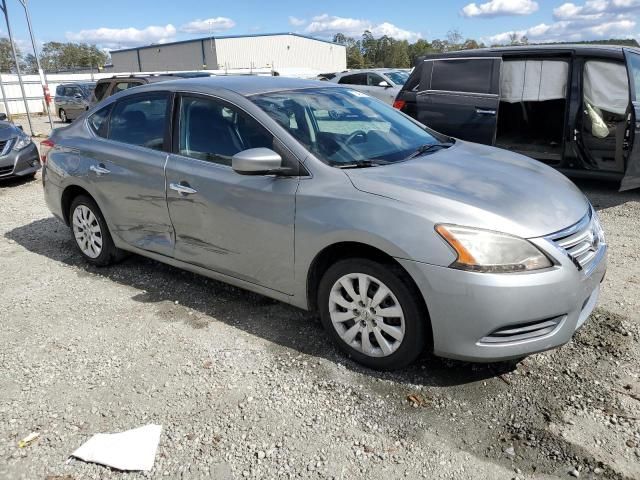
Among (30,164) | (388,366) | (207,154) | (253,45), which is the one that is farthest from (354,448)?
(253,45)

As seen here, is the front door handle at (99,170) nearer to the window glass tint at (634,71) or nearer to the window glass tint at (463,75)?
the window glass tint at (463,75)

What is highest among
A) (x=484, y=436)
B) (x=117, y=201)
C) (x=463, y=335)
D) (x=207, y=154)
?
(x=207, y=154)

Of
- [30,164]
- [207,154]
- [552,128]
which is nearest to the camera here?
[207,154]

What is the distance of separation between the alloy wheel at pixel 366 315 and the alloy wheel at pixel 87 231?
264 cm

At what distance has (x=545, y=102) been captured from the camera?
25.1 feet

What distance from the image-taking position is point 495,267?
257cm

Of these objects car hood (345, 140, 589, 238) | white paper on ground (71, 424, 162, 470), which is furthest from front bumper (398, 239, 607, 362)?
white paper on ground (71, 424, 162, 470)

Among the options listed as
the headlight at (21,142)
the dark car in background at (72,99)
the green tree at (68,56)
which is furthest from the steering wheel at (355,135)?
the green tree at (68,56)

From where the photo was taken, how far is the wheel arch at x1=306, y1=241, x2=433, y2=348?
279cm

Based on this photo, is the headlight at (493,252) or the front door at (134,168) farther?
the front door at (134,168)

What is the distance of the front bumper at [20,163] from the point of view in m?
8.57

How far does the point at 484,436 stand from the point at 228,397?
1370 millimetres

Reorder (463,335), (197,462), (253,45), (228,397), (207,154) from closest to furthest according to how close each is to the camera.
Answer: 1. (197,462)
2. (463,335)
3. (228,397)
4. (207,154)
5. (253,45)

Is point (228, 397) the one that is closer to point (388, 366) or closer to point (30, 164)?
point (388, 366)
